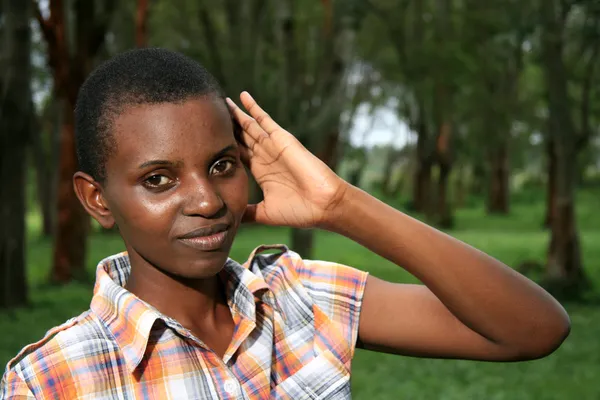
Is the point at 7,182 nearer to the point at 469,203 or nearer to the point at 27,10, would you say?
the point at 27,10

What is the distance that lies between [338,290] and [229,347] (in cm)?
39

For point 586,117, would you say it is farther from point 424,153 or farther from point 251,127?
point 251,127

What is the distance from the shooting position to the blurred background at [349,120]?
7715 millimetres

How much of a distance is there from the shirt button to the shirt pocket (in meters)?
0.15

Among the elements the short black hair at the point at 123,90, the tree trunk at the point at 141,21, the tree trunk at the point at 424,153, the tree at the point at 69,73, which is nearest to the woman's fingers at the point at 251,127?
the short black hair at the point at 123,90

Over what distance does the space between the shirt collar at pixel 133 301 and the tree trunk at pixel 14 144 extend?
7.36 metres

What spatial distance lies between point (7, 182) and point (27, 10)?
6.80ft

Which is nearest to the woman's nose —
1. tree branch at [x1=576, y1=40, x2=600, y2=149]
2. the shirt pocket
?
the shirt pocket

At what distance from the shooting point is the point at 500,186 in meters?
25.9

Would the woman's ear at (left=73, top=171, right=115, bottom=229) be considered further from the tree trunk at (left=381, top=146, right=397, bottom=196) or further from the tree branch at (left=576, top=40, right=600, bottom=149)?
the tree trunk at (left=381, top=146, right=397, bottom=196)

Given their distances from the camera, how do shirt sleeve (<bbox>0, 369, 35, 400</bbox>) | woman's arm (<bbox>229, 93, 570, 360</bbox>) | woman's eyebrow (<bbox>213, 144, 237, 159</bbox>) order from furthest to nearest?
woman's arm (<bbox>229, 93, 570, 360</bbox>)
woman's eyebrow (<bbox>213, 144, 237, 159</bbox>)
shirt sleeve (<bbox>0, 369, 35, 400</bbox>)

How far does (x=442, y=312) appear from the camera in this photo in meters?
2.17

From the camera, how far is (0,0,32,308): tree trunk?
8.86 m

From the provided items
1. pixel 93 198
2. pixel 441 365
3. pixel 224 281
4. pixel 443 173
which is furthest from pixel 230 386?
pixel 443 173
